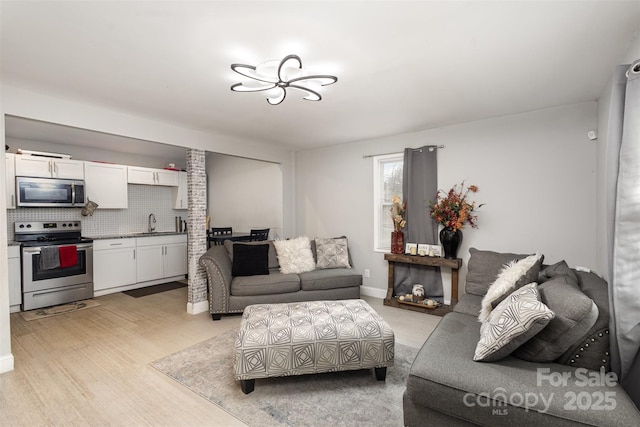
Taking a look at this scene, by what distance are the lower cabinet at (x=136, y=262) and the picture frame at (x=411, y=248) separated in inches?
167

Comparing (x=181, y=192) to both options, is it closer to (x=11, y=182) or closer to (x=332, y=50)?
(x=11, y=182)

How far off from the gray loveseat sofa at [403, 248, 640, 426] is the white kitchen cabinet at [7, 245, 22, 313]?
16.5ft

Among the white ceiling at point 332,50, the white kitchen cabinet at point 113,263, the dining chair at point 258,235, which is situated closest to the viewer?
the white ceiling at point 332,50

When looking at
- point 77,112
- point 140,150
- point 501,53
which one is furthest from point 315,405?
point 140,150

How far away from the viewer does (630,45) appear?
1.97 meters

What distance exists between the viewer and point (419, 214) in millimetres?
4195

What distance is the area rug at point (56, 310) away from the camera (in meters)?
3.83

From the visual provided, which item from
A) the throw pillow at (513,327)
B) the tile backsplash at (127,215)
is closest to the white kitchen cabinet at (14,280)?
the tile backsplash at (127,215)

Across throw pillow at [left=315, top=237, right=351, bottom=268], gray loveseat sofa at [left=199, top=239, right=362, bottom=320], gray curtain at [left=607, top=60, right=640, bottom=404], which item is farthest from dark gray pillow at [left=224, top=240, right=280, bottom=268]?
gray curtain at [left=607, top=60, right=640, bottom=404]

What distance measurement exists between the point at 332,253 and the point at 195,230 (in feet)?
6.52

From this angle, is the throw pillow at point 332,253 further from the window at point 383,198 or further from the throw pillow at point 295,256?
the window at point 383,198

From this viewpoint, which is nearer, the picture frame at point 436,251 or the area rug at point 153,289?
the picture frame at point 436,251

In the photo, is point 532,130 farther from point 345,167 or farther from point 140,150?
point 140,150

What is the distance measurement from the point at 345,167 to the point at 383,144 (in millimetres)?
746
